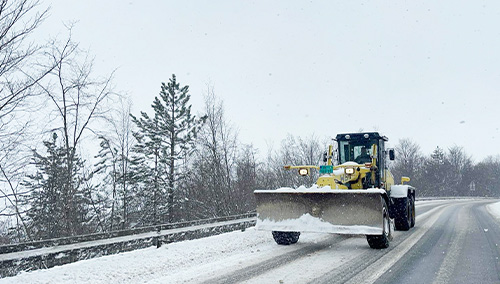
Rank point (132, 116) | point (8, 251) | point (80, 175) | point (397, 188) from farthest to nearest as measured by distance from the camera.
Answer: point (132, 116) < point (80, 175) < point (397, 188) < point (8, 251)

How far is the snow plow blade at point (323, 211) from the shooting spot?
7.43 m

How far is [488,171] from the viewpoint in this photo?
79000 mm

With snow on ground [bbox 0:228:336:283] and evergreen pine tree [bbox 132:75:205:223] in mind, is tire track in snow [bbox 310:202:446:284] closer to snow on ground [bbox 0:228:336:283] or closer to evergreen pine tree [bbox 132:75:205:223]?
snow on ground [bbox 0:228:336:283]

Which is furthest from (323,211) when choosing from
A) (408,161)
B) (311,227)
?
(408,161)

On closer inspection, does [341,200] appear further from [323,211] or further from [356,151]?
[356,151]

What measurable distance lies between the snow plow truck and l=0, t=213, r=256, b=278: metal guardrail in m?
2.44

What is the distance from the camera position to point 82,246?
6910 mm

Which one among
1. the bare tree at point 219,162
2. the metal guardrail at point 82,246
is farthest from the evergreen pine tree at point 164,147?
the metal guardrail at point 82,246

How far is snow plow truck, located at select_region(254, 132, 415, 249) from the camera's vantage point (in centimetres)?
748

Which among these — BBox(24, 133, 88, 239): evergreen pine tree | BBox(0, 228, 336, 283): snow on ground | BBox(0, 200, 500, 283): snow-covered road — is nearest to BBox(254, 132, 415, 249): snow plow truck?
BBox(0, 200, 500, 283): snow-covered road

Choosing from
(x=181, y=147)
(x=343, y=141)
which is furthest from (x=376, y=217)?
(x=181, y=147)

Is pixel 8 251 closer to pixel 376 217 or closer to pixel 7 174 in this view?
pixel 7 174

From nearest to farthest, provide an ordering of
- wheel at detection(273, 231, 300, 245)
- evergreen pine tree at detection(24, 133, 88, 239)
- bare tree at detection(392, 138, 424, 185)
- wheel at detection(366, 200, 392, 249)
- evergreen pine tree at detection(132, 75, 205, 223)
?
wheel at detection(366, 200, 392, 249) → wheel at detection(273, 231, 300, 245) → evergreen pine tree at detection(24, 133, 88, 239) → evergreen pine tree at detection(132, 75, 205, 223) → bare tree at detection(392, 138, 424, 185)

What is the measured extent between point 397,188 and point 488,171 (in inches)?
3236
